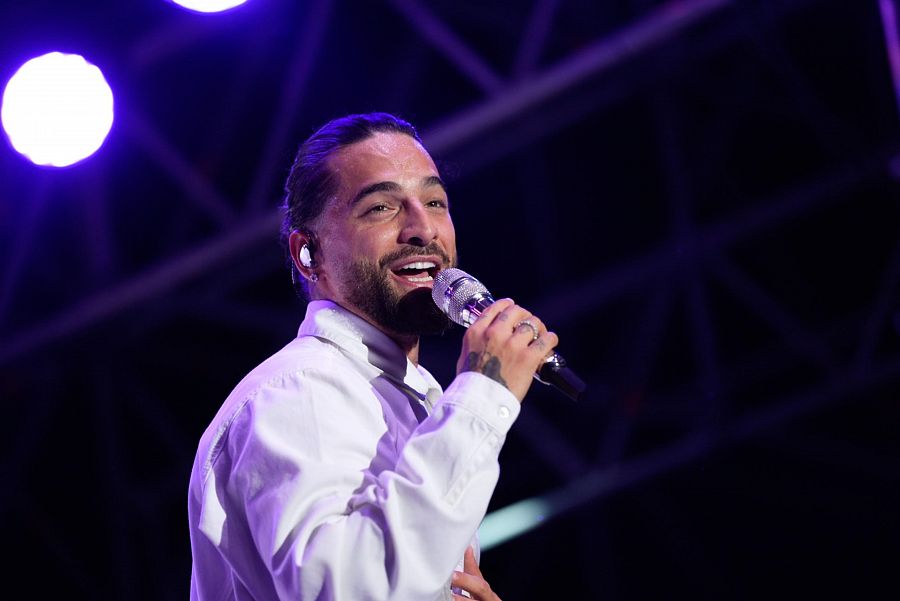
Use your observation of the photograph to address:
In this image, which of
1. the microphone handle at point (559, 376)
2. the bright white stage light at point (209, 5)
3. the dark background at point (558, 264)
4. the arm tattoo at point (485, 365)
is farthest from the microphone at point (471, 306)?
the dark background at point (558, 264)

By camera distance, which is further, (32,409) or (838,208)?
(838,208)

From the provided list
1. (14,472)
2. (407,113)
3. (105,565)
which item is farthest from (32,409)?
(407,113)

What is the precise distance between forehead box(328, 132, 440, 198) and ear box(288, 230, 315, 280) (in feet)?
0.41

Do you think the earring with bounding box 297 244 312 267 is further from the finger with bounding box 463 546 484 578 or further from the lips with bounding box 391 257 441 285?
the finger with bounding box 463 546 484 578

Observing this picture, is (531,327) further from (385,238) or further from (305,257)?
(305,257)

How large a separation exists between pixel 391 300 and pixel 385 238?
116 mm

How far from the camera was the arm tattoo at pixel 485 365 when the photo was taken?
1641mm

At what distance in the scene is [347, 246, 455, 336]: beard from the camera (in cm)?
200

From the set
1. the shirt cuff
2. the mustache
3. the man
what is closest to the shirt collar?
the man

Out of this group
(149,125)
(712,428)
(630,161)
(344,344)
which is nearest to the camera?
(344,344)

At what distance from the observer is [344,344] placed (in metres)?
1.91

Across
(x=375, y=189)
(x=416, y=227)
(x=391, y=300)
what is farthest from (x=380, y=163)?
(x=391, y=300)

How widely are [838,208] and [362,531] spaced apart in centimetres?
494

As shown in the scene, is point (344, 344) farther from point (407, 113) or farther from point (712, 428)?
point (712, 428)
